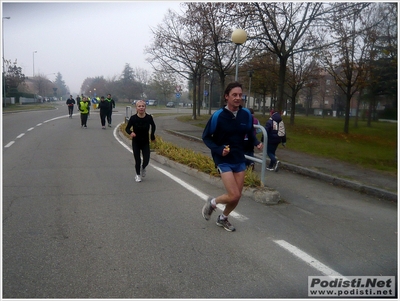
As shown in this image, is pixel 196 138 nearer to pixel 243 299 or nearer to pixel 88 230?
pixel 88 230

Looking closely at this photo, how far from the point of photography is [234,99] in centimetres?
509

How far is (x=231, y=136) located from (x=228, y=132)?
A: 2.8 inches

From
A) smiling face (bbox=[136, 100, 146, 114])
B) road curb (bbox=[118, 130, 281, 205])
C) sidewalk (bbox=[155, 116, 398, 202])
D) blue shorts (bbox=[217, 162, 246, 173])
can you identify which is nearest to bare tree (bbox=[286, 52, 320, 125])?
sidewalk (bbox=[155, 116, 398, 202])

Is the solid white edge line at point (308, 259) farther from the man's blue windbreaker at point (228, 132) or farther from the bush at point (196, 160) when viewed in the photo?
the bush at point (196, 160)

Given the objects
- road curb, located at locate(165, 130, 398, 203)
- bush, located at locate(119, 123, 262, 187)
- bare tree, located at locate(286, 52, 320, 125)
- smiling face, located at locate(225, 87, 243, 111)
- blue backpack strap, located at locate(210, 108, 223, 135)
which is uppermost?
bare tree, located at locate(286, 52, 320, 125)

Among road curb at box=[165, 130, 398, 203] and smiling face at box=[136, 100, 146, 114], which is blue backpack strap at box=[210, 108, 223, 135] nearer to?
smiling face at box=[136, 100, 146, 114]

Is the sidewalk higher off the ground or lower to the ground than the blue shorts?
lower

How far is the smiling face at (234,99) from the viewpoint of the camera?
16.7 feet

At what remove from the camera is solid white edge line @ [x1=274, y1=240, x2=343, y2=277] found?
14.0 ft

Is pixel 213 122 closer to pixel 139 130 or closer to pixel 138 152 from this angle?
pixel 139 130

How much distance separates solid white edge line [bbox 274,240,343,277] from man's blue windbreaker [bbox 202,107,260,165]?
3.92 ft

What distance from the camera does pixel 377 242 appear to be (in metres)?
5.32

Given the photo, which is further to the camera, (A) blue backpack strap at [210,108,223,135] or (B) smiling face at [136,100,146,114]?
(B) smiling face at [136,100,146,114]

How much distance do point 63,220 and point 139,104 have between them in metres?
3.54
